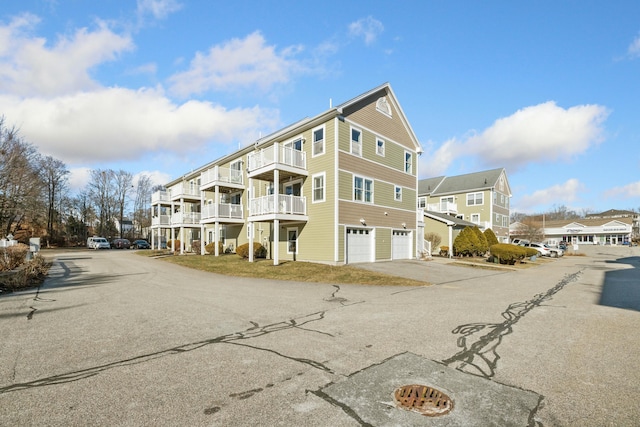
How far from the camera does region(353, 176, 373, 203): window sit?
1978 cm

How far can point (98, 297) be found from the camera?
32.5 ft

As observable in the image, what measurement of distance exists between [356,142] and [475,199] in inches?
1239

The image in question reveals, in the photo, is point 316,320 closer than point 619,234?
Yes

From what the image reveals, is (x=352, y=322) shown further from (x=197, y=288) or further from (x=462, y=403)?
(x=197, y=288)

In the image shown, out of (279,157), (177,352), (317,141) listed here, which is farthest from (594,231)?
(177,352)

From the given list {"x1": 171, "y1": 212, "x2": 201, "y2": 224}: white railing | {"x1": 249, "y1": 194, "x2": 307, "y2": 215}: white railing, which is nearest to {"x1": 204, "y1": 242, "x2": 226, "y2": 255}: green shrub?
A: {"x1": 171, "y1": 212, "x2": 201, "y2": 224}: white railing

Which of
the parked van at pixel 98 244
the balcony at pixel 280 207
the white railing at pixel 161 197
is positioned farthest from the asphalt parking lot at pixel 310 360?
the parked van at pixel 98 244

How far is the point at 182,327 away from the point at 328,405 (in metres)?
4.31

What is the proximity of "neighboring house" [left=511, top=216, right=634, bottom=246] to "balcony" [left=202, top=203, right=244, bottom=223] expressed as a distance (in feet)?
232

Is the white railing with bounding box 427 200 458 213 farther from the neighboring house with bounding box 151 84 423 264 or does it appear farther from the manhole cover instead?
the manhole cover

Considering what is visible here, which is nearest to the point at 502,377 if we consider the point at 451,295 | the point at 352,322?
the point at 352,322

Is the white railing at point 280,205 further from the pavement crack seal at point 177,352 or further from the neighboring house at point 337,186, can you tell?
the pavement crack seal at point 177,352

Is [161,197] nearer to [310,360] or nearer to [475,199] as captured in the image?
[310,360]

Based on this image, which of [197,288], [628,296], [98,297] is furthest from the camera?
[197,288]
